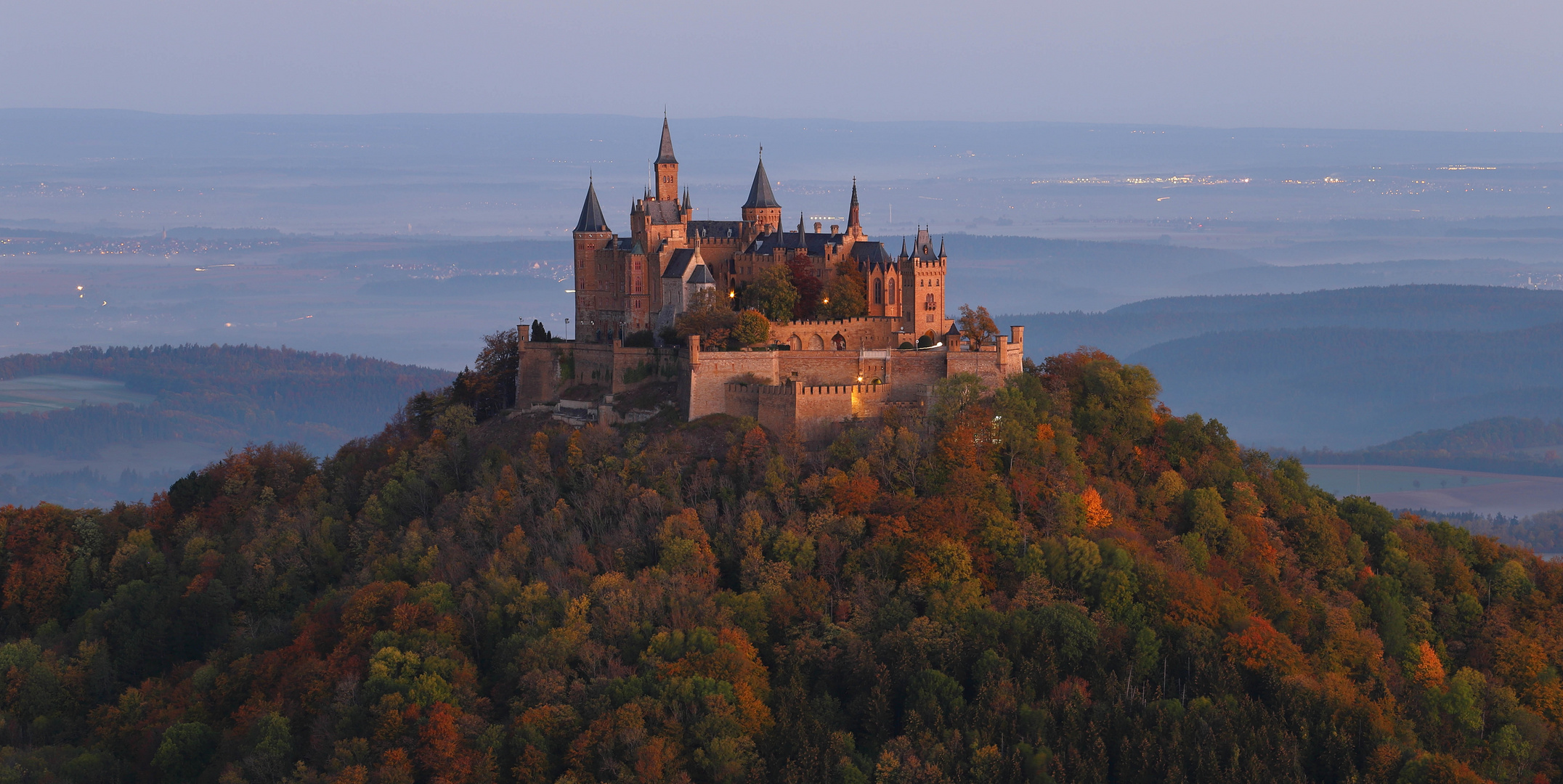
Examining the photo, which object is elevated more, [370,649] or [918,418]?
[918,418]

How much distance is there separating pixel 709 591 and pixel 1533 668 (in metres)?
29.8

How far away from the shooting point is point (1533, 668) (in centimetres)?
5944

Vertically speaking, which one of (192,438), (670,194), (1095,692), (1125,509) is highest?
(670,194)

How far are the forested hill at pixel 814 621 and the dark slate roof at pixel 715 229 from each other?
36.2 ft

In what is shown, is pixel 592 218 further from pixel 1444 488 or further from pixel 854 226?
pixel 1444 488

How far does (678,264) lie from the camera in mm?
69312

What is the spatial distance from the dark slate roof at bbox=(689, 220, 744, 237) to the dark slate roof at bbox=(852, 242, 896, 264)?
5.38 m

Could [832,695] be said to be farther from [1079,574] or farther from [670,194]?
[670,194]

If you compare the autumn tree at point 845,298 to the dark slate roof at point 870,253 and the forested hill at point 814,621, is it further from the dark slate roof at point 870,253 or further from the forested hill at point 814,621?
the forested hill at point 814,621

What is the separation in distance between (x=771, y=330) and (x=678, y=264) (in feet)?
17.3

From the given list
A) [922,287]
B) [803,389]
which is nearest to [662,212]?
[922,287]

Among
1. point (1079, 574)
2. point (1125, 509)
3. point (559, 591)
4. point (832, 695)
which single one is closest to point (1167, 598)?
point (1079, 574)

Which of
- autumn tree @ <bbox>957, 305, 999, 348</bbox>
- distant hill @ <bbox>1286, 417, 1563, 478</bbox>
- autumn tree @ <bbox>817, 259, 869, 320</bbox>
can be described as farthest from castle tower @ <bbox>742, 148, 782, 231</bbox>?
distant hill @ <bbox>1286, 417, 1563, 478</bbox>

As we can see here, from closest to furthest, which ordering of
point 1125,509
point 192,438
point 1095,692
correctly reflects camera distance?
1. point 1095,692
2. point 1125,509
3. point 192,438
